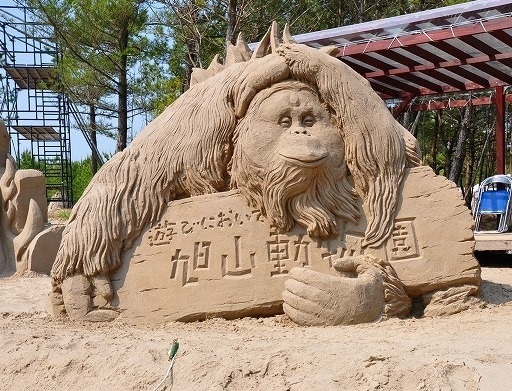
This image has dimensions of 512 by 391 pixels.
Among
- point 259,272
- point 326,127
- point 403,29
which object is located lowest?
point 259,272

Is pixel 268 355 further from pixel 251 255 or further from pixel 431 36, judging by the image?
pixel 431 36

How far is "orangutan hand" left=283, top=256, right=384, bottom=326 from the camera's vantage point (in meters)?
4.50

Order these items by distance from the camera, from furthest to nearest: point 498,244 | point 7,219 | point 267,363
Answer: point 7,219, point 498,244, point 267,363

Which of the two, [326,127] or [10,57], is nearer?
[326,127]

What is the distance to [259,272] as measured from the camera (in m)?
4.85

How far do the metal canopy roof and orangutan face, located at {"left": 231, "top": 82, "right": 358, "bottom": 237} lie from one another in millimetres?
5328

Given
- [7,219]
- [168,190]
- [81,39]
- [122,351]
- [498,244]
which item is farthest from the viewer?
[81,39]

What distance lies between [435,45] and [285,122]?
5956mm

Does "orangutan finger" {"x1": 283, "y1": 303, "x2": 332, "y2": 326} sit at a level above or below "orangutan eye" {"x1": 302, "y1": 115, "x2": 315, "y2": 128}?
below

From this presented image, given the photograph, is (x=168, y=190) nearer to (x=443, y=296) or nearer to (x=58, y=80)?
(x=443, y=296)

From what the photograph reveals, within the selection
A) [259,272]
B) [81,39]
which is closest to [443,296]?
[259,272]

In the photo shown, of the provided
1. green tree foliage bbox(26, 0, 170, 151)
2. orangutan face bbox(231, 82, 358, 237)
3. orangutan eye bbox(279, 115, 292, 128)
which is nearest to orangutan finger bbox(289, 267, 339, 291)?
orangutan face bbox(231, 82, 358, 237)

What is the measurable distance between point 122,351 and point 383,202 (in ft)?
6.51

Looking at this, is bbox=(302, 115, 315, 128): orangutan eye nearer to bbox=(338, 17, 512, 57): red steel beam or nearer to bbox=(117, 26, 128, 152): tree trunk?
bbox=(338, 17, 512, 57): red steel beam
